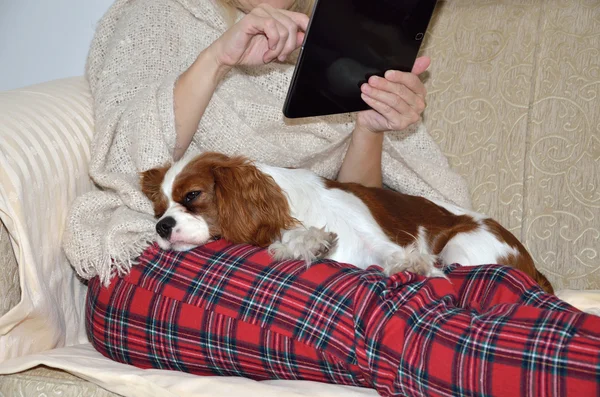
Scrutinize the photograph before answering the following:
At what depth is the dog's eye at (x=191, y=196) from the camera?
5.87 feet

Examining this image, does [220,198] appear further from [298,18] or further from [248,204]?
[298,18]

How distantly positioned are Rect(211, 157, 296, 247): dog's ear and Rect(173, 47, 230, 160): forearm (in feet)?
0.62

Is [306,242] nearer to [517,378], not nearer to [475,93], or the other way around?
[517,378]

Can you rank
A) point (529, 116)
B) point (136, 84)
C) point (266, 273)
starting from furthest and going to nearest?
point (529, 116) < point (136, 84) < point (266, 273)

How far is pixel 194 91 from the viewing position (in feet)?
6.18

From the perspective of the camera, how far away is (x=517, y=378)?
1.14m

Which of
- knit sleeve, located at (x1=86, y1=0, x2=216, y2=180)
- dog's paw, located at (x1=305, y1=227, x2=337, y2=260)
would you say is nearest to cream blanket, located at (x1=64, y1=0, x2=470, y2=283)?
knit sleeve, located at (x1=86, y1=0, x2=216, y2=180)

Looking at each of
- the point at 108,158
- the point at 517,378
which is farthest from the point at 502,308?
the point at 108,158

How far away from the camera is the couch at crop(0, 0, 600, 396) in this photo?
65.6 inches

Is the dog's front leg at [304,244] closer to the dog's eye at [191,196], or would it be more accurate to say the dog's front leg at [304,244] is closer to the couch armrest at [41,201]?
the dog's eye at [191,196]

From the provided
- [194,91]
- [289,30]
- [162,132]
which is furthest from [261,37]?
[162,132]

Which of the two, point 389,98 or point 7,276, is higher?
point 389,98

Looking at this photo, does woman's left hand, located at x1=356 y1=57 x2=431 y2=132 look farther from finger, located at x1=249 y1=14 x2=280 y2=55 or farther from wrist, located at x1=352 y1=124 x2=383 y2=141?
finger, located at x1=249 y1=14 x2=280 y2=55

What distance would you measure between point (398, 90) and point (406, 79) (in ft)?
0.13
